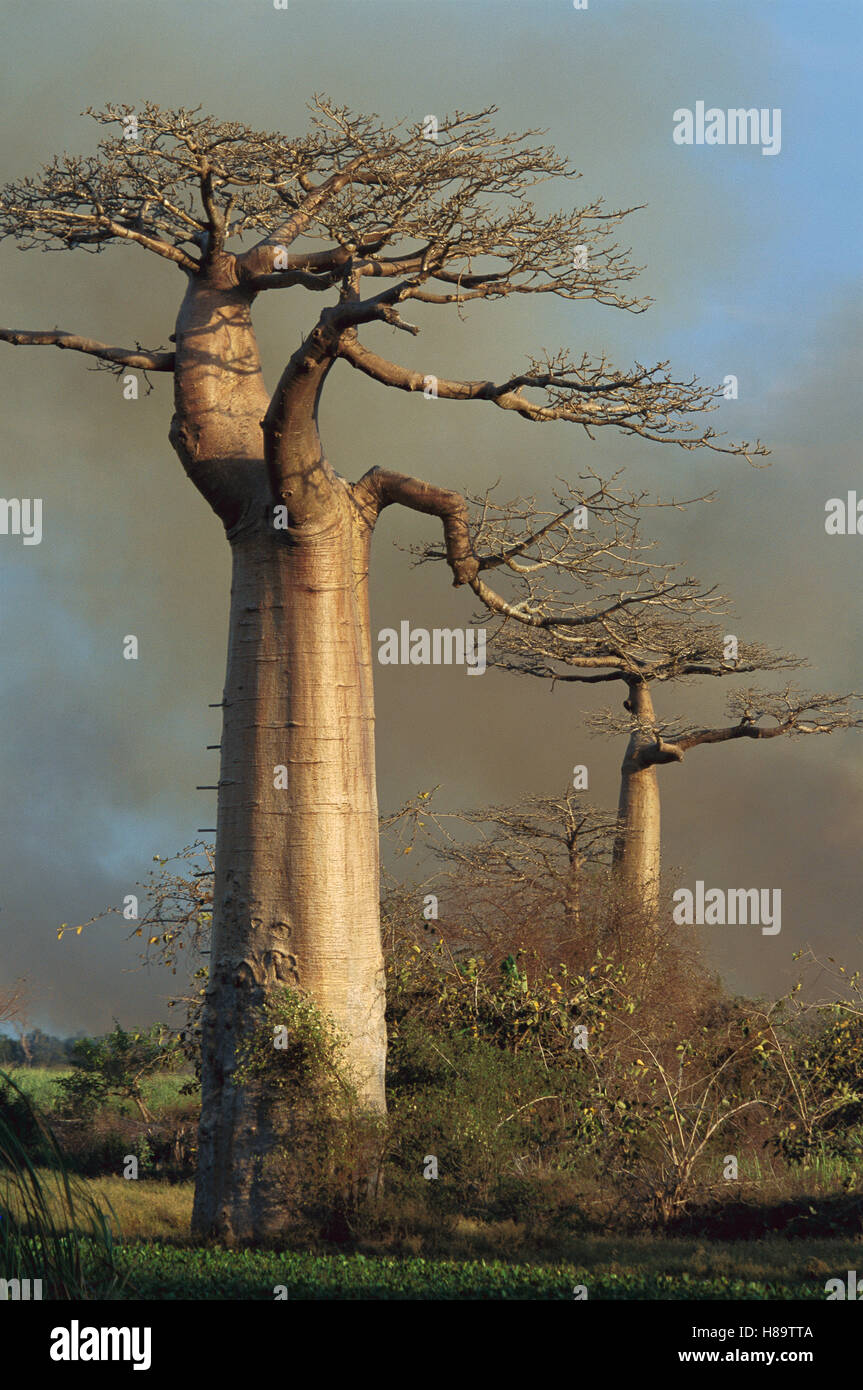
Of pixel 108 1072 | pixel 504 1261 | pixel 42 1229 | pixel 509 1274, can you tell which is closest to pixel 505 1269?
pixel 509 1274

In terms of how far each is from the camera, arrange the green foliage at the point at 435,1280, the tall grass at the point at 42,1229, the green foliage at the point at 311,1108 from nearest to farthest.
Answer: the tall grass at the point at 42,1229 → the green foliage at the point at 435,1280 → the green foliage at the point at 311,1108

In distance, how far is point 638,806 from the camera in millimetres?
16594

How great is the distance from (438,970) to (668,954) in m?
3.37

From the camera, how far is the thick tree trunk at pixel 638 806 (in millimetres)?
16031

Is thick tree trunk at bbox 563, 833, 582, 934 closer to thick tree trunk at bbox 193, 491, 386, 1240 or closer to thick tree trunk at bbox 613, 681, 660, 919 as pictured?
thick tree trunk at bbox 613, 681, 660, 919

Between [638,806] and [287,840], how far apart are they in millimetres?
9094

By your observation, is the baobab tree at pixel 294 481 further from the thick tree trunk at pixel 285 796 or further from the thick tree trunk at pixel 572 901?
the thick tree trunk at pixel 572 901

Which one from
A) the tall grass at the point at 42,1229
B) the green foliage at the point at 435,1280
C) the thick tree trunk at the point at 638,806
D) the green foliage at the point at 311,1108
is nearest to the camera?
the tall grass at the point at 42,1229

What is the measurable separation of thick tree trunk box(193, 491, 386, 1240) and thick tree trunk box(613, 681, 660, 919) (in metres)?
7.76

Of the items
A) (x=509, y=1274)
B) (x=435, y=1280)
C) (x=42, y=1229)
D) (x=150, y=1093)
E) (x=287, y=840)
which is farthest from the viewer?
(x=150, y=1093)

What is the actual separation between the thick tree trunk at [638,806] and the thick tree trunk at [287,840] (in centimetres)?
776

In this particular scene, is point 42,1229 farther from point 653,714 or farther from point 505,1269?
point 653,714

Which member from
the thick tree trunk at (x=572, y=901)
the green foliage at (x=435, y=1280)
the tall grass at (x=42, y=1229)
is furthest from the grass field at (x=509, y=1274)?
the thick tree trunk at (x=572, y=901)
